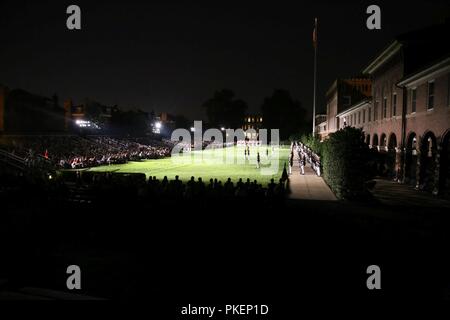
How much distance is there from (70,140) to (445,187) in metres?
42.2

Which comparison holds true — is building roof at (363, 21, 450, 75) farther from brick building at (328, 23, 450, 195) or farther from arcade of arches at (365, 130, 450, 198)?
→ arcade of arches at (365, 130, 450, 198)

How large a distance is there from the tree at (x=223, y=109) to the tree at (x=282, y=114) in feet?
81.8

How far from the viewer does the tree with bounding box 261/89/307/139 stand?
127 m

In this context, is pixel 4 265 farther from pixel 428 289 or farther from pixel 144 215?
pixel 428 289

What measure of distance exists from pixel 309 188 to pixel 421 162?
638cm

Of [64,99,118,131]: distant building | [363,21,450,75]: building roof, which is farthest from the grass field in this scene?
[64,99,118,131]: distant building

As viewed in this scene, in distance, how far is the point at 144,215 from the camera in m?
10.4

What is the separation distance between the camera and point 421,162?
793 inches

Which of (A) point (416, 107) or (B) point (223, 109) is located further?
(B) point (223, 109)

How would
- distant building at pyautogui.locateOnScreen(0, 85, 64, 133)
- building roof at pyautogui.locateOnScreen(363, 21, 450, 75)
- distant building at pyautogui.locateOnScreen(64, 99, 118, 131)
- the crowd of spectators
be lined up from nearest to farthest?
building roof at pyautogui.locateOnScreen(363, 21, 450, 75)
the crowd of spectators
distant building at pyautogui.locateOnScreen(0, 85, 64, 133)
distant building at pyautogui.locateOnScreen(64, 99, 118, 131)

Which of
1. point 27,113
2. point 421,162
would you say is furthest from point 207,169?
point 27,113

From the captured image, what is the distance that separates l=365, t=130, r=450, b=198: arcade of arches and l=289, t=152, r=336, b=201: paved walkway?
306 centimetres

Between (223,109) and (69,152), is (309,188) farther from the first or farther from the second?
(223,109)

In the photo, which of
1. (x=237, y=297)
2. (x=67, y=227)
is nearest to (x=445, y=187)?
(x=237, y=297)
